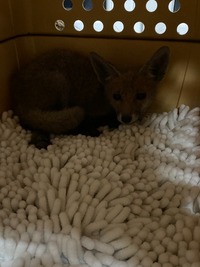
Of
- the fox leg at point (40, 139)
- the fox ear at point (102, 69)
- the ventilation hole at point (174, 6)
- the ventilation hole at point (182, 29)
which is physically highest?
the ventilation hole at point (174, 6)

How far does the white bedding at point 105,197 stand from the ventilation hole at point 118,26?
0.38 m

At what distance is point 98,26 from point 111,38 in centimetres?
7

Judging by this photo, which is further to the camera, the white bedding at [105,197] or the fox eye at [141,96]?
the fox eye at [141,96]

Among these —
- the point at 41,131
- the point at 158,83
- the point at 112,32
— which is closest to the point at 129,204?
the point at 41,131

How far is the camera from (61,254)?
70 cm

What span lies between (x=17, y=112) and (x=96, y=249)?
0.72m

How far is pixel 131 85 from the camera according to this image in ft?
4.13

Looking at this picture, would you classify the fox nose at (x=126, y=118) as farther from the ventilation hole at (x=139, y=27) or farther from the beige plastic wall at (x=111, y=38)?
the ventilation hole at (x=139, y=27)

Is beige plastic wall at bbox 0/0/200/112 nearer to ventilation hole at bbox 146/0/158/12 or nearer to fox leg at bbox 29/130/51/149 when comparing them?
ventilation hole at bbox 146/0/158/12

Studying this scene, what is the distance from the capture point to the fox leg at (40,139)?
3.72 ft

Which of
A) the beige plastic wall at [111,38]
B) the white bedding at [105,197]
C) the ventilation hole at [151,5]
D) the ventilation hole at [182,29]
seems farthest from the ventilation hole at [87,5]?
the white bedding at [105,197]

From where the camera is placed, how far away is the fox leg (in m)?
1.13

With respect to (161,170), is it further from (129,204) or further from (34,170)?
A: (34,170)

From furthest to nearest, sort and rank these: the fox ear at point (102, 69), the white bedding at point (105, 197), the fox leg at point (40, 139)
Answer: the fox ear at point (102, 69) → the fox leg at point (40, 139) → the white bedding at point (105, 197)
